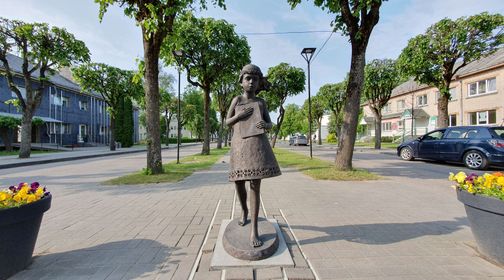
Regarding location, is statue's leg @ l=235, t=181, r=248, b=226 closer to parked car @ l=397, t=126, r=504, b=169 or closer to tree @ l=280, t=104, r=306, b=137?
parked car @ l=397, t=126, r=504, b=169

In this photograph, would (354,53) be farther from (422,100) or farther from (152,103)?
(422,100)

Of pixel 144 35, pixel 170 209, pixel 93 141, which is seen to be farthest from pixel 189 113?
pixel 170 209

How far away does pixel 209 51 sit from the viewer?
58.0 feet

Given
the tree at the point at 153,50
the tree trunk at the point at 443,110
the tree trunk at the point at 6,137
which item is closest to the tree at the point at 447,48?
the tree trunk at the point at 443,110

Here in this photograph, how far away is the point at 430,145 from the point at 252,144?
473 inches

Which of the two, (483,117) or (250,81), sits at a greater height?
(483,117)

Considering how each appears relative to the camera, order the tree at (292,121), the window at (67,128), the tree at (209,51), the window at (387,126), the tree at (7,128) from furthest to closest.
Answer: the tree at (292,121)
the window at (387,126)
the window at (67,128)
the tree at (7,128)
the tree at (209,51)

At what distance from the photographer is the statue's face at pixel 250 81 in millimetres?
2972

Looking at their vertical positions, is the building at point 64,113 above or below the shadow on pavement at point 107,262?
above

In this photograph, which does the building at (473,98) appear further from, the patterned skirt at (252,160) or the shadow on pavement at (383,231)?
the patterned skirt at (252,160)

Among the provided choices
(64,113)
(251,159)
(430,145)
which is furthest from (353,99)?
(64,113)

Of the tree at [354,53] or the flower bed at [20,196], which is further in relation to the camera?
the tree at [354,53]

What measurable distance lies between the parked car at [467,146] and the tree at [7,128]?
29.6m

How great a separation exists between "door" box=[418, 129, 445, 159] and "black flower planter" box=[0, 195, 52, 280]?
13.5 m
